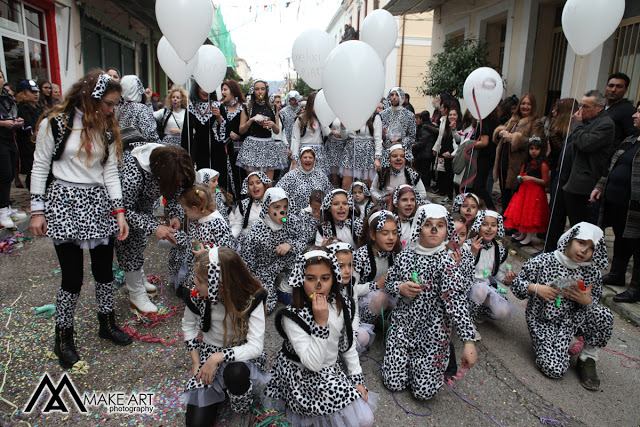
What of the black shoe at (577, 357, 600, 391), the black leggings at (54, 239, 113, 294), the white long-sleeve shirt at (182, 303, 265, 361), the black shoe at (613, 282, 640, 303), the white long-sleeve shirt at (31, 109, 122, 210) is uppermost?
the white long-sleeve shirt at (31, 109, 122, 210)

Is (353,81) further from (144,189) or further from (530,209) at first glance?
(530,209)

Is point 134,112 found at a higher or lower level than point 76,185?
higher

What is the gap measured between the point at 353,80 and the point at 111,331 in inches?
98.5

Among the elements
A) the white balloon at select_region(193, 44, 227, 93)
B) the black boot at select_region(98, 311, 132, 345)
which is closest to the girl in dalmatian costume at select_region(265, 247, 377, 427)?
the black boot at select_region(98, 311, 132, 345)

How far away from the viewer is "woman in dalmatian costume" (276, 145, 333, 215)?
4609 mm

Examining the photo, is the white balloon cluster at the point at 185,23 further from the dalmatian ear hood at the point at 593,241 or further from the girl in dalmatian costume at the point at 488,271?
the dalmatian ear hood at the point at 593,241

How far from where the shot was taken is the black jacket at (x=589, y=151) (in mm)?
3852

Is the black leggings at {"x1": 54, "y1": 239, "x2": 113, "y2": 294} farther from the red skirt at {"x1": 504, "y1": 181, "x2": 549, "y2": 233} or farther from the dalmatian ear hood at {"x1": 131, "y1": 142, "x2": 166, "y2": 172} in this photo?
the red skirt at {"x1": 504, "y1": 181, "x2": 549, "y2": 233}

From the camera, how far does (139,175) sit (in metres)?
2.98

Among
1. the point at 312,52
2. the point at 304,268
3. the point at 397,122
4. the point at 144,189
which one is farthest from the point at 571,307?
the point at 397,122

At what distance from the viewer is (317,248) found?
7.18ft

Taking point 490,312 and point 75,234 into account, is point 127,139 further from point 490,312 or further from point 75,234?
point 490,312

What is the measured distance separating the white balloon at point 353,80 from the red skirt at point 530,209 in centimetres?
279

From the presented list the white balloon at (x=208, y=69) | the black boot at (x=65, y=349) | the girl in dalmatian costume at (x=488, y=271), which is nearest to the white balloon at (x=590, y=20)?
the girl in dalmatian costume at (x=488, y=271)
